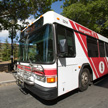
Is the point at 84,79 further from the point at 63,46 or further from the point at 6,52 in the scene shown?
the point at 6,52

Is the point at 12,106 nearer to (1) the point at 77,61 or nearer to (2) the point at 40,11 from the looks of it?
(1) the point at 77,61

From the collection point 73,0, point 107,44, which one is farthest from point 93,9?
point 107,44

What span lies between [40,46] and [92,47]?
2924 millimetres

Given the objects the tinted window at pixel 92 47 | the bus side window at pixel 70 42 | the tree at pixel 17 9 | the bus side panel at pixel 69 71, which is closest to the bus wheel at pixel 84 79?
the bus side panel at pixel 69 71

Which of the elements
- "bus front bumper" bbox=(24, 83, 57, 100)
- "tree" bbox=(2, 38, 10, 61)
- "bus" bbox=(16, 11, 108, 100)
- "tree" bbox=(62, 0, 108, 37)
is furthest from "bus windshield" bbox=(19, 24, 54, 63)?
"tree" bbox=(2, 38, 10, 61)

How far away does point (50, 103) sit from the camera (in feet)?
9.80

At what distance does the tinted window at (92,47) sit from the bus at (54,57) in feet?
0.67

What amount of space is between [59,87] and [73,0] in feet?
42.4

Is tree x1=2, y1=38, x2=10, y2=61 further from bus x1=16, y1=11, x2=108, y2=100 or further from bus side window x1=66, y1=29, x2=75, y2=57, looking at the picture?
bus side window x1=66, y1=29, x2=75, y2=57

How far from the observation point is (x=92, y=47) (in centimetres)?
455

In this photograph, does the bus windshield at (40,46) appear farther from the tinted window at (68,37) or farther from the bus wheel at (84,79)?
the bus wheel at (84,79)

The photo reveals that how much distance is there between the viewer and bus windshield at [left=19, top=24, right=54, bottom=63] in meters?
2.63

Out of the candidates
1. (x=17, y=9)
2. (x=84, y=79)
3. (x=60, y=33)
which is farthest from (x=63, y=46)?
(x=17, y=9)

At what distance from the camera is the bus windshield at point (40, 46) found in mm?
2629
